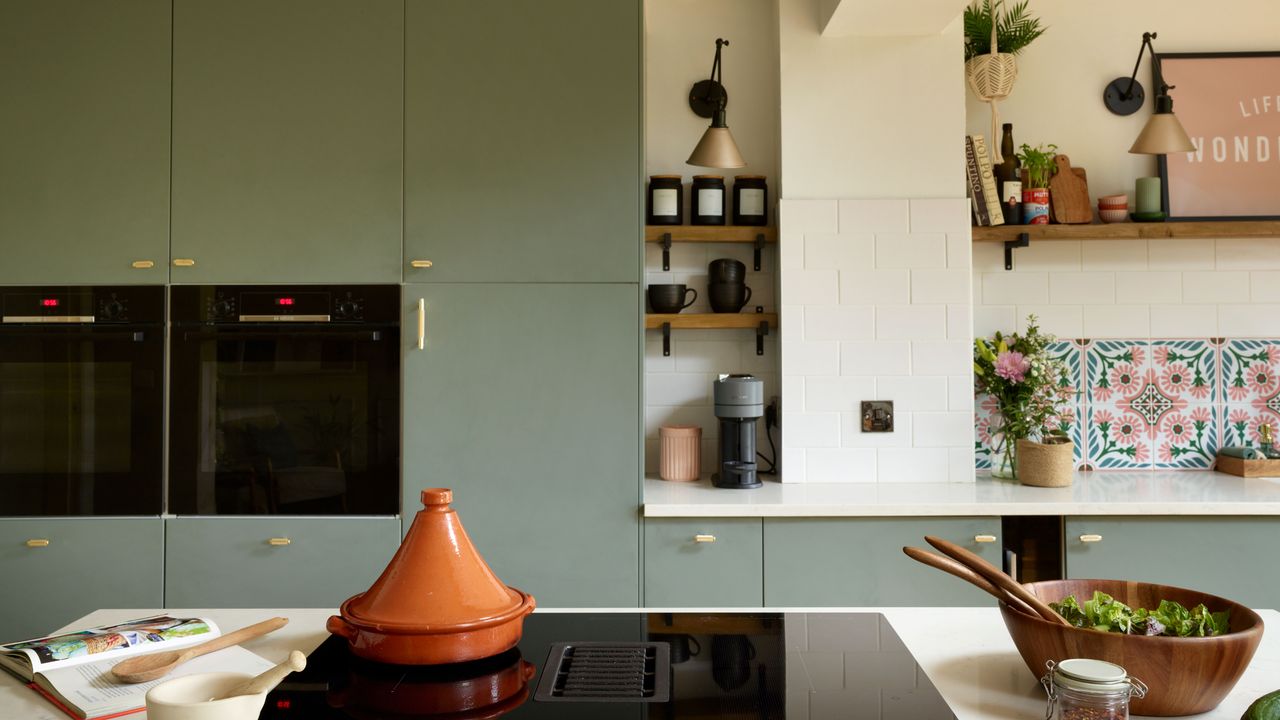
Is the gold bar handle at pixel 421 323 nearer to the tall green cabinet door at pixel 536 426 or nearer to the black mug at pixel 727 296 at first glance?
the tall green cabinet door at pixel 536 426

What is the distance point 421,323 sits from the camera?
111 inches

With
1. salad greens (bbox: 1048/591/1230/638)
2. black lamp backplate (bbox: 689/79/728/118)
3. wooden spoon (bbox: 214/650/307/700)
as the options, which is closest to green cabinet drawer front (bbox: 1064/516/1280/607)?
salad greens (bbox: 1048/591/1230/638)

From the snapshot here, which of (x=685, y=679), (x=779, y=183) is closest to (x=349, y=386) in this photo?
(x=779, y=183)

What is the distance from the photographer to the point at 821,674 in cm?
130

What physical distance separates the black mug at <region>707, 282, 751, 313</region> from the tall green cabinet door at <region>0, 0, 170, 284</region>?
5.58 feet

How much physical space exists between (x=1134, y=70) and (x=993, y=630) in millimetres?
2656

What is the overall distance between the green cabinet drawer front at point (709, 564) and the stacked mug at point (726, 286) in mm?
830

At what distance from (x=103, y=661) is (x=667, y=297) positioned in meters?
2.22

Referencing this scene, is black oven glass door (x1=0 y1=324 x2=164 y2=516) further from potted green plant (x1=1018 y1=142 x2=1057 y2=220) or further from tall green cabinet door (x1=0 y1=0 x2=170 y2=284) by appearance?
potted green plant (x1=1018 y1=142 x2=1057 y2=220)

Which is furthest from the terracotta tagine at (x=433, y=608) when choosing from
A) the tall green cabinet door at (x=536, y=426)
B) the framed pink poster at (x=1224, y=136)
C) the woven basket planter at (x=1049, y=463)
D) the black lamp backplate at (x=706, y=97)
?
the framed pink poster at (x=1224, y=136)

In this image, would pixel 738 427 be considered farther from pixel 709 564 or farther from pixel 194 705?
pixel 194 705

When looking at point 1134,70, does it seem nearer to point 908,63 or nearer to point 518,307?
point 908,63

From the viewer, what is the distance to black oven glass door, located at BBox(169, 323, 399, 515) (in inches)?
112

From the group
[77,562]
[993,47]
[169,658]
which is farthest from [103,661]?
[993,47]
